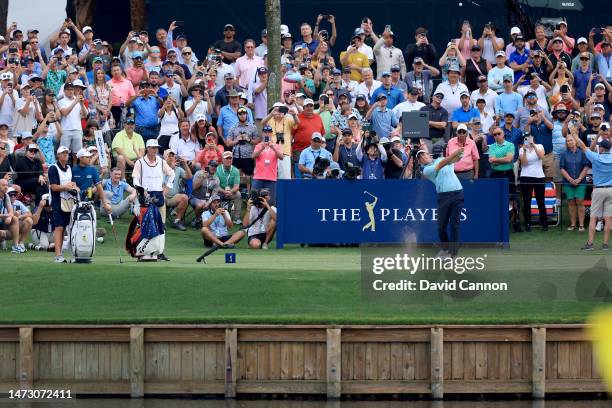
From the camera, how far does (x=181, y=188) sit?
2820cm

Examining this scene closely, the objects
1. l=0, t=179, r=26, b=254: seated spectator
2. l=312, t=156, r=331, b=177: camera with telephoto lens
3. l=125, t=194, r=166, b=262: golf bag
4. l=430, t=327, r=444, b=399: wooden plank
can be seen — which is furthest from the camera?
l=312, t=156, r=331, b=177: camera with telephoto lens

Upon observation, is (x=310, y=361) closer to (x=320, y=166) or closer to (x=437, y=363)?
(x=437, y=363)

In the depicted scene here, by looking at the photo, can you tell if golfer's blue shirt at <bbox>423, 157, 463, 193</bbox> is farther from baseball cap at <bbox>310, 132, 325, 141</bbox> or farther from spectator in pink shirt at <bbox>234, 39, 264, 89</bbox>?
spectator in pink shirt at <bbox>234, 39, 264, 89</bbox>

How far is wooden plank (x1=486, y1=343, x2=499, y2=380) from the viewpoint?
19812 mm

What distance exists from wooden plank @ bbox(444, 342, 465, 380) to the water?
1.19ft

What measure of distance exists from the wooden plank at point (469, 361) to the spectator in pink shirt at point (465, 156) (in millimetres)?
7915

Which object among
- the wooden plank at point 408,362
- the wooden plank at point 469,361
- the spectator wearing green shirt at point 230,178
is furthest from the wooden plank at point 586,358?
the spectator wearing green shirt at point 230,178

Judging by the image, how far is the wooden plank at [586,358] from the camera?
19703 mm

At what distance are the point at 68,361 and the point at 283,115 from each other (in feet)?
31.3

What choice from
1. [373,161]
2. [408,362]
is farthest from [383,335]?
[373,161]

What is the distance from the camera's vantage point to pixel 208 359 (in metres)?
19.9

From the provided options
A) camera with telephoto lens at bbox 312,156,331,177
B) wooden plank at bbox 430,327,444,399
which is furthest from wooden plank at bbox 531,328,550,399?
camera with telephoto lens at bbox 312,156,331,177

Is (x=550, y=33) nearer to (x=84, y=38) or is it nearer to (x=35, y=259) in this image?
(x=84, y=38)

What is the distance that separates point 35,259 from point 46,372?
4.33m
